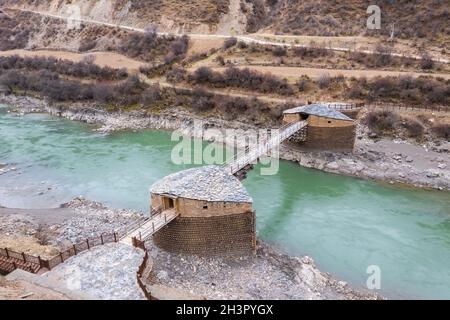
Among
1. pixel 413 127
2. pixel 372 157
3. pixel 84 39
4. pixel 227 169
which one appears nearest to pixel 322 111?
pixel 372 157

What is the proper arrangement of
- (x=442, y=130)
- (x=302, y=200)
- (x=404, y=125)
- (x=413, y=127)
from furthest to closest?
1. (x=404, y=125)
2. (x=413, y=127)
3. (x=442, y=130)
4. (x=302, y=200)

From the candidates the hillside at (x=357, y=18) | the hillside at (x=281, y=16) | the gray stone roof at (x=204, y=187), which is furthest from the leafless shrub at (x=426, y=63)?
the gray stone roof at (x=204, y=187)

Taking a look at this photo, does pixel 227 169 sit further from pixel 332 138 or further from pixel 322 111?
pixel 322 111

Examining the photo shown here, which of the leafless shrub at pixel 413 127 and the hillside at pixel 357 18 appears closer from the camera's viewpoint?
the leafless shrub at pixel 413 127

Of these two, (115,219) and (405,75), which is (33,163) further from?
(405,75)

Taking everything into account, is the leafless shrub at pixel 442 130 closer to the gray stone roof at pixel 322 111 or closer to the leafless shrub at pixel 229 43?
the gray stone roof at pixel 322 111

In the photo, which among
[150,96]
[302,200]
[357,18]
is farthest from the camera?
[357,18]
